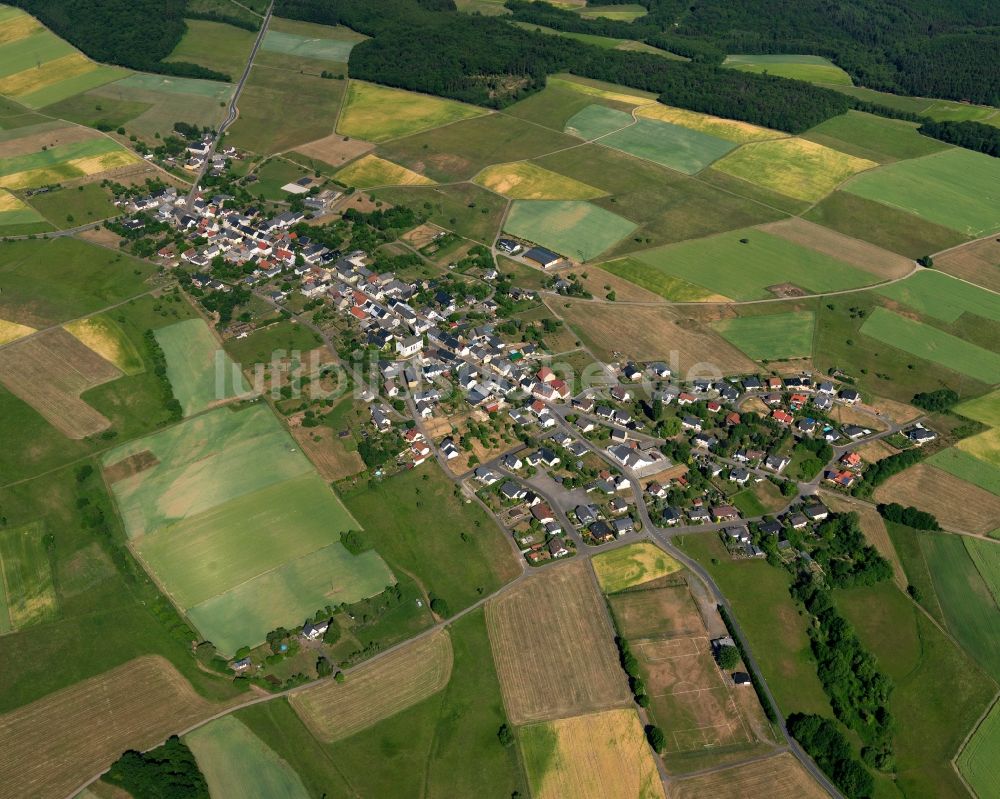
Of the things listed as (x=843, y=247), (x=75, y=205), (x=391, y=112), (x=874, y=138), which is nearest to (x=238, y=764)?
(x=75, y=205)

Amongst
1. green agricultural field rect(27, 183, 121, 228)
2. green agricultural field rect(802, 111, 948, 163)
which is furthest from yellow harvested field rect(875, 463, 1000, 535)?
green agricultural field rect(27, 183, 121, 228)

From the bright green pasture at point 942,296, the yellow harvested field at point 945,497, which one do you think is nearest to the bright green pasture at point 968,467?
the yellow harvested field at point 945,497

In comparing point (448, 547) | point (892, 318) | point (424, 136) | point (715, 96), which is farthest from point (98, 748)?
point (715, 96)

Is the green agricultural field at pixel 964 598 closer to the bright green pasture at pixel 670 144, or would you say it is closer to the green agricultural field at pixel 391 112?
the bright green pasture at pixel 670 144

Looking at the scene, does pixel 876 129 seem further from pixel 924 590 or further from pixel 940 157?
pixel 924 590

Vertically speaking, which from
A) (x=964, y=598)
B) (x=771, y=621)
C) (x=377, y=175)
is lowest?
(x=771, y=621)

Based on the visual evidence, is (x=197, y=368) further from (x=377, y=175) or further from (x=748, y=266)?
(x=748, y=266)

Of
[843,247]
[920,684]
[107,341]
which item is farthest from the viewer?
[843,247]
